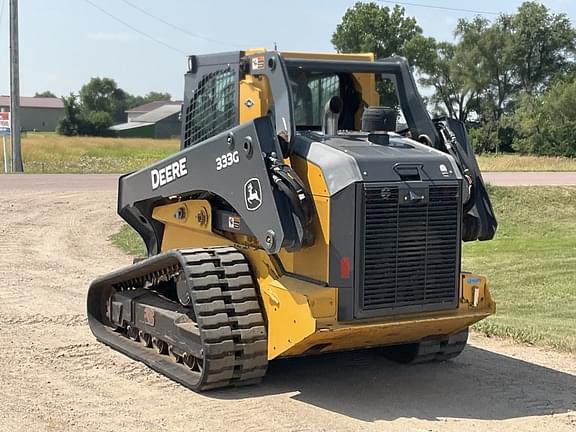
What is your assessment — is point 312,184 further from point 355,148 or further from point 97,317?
point 97,317

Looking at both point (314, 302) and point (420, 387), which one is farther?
point (420, 387)

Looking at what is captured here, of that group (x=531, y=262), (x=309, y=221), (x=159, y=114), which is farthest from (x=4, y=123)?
(x=159, y=114)

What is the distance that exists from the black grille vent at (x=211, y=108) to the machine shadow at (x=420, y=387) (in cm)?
204

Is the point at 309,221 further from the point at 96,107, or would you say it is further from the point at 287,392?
the point at 96,107

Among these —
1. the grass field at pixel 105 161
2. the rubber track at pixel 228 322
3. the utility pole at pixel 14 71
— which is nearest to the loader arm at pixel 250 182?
the rubber track at pixel 228 322

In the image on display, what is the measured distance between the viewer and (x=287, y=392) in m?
6.64

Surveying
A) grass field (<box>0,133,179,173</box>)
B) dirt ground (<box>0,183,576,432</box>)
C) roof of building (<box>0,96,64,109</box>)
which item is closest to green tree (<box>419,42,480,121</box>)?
grass field (<box>0,133,179,173</box>)

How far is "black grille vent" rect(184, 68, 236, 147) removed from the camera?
7109 millimetres

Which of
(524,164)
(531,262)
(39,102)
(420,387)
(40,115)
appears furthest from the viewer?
(39,102)

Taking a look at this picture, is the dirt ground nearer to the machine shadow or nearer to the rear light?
the machine shadow

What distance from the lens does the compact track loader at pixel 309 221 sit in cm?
611

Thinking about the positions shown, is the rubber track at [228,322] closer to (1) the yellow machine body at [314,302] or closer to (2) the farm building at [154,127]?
(1) the yellow machine body at [314,302]

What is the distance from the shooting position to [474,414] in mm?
6227

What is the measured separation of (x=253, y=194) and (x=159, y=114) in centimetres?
10276
